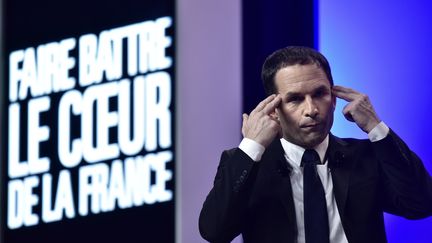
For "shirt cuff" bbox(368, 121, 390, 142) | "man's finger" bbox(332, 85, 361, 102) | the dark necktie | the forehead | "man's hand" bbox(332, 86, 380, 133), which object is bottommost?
the dark necktie

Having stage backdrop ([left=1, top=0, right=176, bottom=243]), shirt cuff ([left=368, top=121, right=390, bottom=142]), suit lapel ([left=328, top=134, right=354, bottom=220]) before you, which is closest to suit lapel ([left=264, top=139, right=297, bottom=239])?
suit lapel ([left=328, top=134, right=354, bottom=220])

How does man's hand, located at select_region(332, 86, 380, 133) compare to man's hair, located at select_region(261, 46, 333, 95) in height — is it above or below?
below

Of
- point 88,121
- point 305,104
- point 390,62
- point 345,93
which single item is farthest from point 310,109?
point 88,121

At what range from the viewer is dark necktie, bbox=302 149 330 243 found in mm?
2490

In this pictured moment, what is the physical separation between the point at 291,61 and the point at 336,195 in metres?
0.36

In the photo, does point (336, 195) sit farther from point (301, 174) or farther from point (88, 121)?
point (88, 121)

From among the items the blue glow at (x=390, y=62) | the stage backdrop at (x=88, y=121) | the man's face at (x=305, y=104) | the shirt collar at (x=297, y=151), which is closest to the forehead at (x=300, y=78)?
the man's face at (x=305, y=104)

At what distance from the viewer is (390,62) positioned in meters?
3.68

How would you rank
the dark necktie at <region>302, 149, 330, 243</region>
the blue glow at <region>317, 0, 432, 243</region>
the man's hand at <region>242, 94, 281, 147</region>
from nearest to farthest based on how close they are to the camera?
the dark necktie at <region>302, 149, 330, 243</region>, the man's hand at <region>242, 94, 281, 147</region>, the blue glow at <region>317, 0, 432, 243</region>

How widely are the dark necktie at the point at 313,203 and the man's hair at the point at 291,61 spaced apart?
8.4 inches

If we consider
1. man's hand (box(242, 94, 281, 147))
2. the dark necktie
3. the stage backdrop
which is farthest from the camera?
the stage backdrop

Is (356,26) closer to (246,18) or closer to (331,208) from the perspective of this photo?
(246,18)

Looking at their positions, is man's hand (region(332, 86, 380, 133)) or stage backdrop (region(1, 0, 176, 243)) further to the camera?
stage backdrop (region(1, 0, 176, 243))

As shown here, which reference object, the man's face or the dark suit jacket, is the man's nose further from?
the dark suit jacket
